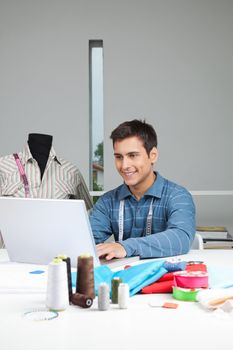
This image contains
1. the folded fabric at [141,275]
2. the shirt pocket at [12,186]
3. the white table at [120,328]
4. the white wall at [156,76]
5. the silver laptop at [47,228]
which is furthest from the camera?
the white wall at [156,76]

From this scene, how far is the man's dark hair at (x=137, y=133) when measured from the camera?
2.31 metres

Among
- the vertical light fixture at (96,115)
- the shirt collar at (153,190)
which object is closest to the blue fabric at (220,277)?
the shirt collar at (153,190)

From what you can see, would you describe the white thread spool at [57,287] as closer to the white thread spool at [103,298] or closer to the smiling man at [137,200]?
the white thread spool at [103,298]

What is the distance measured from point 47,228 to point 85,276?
0.34 meters

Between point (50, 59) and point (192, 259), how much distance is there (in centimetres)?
247

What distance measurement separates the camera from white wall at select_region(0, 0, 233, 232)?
12.7 ft

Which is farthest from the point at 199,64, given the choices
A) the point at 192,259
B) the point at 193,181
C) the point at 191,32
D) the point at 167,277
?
the point at 167,277

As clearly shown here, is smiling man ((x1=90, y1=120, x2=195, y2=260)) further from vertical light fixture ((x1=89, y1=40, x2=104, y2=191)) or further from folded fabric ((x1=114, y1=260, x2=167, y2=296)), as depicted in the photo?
vertical light fixture ((x1=89, y1=40, x2=104, y2=191))

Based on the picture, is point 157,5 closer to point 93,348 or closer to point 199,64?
point 199,64

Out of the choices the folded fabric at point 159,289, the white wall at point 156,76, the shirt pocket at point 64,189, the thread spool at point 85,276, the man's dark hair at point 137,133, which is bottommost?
the folded fabric at point 159,289

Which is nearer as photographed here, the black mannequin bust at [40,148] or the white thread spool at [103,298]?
the white thread spool at [103,298]

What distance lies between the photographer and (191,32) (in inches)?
152

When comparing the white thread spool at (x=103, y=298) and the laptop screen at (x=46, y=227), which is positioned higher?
the laptop screen at (x=46, y=227)

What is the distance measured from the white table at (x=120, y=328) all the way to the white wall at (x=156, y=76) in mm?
2557
